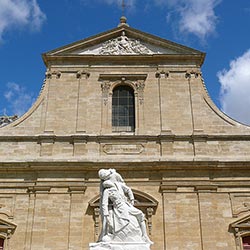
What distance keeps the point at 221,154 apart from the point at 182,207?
2.40 meters

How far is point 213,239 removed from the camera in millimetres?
14234

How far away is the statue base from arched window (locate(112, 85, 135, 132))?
967cm

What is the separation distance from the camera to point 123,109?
17.0 meters

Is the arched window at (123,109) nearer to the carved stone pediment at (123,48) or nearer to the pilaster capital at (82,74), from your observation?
the pilaster capital at (82,74)

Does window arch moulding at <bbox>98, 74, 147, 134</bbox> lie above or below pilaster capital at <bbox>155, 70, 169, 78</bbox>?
below

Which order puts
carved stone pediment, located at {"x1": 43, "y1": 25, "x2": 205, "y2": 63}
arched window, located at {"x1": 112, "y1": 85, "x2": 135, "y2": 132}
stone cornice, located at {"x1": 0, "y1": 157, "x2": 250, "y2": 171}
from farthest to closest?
1. carved stone pediment, located at {"x1": 43, "y1": 25, "x2": 205, "y2": 63}
2. arched window, located at {"x1": 112, "y1": 85, "x2": 135, "y2": 132}
3. stone cornice, located at {"x1": 0, "y1": 157, "x2": 250, "y2": 171}

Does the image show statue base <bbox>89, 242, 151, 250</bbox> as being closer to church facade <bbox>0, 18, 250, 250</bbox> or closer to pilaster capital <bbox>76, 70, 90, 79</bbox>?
church facade <bbox>0, 18, 250, 250</bbox>

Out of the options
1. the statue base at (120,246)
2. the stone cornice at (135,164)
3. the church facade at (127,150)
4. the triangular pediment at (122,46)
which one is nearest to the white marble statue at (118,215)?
the statue base at (120,246)

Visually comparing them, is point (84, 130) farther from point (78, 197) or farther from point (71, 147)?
point (78, 197)

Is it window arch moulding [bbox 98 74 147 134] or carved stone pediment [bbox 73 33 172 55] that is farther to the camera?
carved stone pediment [bbox 73 33 172 55]

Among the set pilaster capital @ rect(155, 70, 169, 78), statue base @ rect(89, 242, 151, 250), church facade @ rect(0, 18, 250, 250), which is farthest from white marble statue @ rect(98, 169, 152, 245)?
pilaster capital @ rect(155, 70, 169, 78)

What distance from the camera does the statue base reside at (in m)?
6.89

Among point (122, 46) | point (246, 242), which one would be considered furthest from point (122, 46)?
point (246, 242)

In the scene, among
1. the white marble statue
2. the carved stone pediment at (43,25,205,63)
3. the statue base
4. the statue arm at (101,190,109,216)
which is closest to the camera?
the statue base
